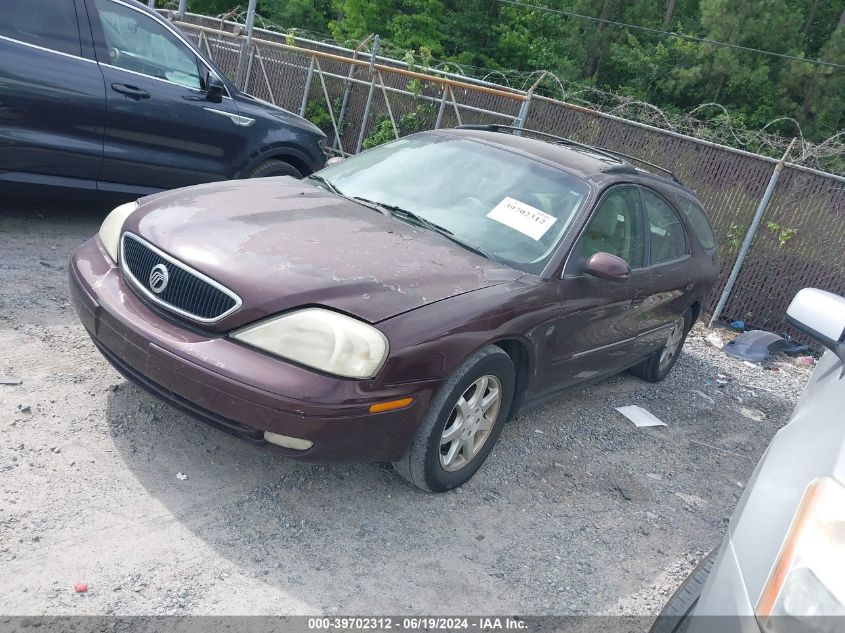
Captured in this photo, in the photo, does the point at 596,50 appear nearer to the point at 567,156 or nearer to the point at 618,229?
the point at 567,156

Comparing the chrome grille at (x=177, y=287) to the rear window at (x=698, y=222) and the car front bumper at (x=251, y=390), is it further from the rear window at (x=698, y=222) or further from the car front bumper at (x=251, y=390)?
the rear window at (x=698, y=222)

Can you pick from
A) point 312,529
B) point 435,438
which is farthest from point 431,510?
point 312,529

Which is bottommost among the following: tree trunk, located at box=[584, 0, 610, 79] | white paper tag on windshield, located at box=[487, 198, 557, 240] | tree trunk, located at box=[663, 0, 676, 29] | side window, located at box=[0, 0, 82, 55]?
white paper tag on windshield, located at box=[487, 198, 557, 240]

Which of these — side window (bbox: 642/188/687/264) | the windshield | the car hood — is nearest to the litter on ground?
side window (bbox: 642/188/687/264)

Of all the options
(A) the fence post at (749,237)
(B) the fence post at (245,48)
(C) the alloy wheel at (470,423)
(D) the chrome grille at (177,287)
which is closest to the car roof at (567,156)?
(C) the alloy wheel at (470,423)

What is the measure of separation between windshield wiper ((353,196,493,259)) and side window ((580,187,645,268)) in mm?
648

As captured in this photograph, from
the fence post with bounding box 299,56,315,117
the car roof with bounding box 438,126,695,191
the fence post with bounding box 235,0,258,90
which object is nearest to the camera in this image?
the car roof with bounding box 438,126,695,191

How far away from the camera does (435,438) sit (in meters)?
3.40

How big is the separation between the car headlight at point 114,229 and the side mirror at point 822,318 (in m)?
3.03

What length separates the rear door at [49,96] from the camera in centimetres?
523

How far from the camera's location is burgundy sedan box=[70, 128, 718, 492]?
3.02m

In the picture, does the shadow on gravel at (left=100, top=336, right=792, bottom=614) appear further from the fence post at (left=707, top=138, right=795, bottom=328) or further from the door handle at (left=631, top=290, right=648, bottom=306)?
the fence post at (left=707, top=138, right=795, bottom=328)

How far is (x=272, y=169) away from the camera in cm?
711

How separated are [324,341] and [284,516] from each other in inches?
32.2
